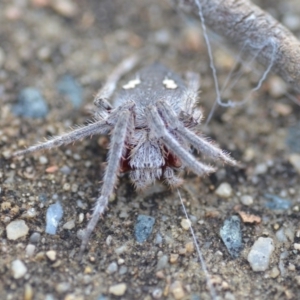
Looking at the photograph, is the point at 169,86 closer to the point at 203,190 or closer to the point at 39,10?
the point at 203,190

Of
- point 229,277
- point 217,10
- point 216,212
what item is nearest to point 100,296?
point 229,277

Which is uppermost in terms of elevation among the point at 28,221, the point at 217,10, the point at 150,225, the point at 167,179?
the point at 217,10

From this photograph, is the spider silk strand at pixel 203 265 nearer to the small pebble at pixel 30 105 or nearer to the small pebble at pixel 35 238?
the small pebble at pixel 35 238

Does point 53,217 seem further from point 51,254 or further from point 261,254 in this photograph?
point 261,254

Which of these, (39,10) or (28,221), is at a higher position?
(39,10)

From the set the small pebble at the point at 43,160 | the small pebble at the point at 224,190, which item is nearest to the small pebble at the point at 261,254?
the small pebble at the point at 224,190

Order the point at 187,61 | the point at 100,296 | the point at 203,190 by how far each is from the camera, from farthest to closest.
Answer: the point at 187,61 → the point at 203,190 → the point at 100,296

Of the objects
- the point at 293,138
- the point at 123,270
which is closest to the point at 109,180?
the point at 123,270

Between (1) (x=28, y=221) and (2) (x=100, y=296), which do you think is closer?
Answer: (2) (x=100, y=296)
